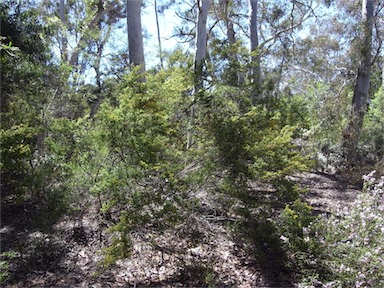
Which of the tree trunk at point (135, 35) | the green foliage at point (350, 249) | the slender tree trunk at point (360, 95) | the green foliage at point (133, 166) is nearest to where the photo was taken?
the green foliage at point (350, 249)

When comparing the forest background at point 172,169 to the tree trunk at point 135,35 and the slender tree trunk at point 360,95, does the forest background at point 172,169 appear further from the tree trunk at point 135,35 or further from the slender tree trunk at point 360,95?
the slender tree trunk at point 360,95

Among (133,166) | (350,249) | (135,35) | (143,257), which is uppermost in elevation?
(135,35)

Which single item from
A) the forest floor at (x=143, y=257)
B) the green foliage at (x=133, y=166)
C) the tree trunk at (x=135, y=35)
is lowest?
the forest floor at (x=143, y=257)

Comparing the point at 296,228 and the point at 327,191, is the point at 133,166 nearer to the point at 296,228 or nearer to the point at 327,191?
the point at 296,228

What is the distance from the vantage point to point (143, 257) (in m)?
4.11

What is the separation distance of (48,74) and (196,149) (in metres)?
2.73

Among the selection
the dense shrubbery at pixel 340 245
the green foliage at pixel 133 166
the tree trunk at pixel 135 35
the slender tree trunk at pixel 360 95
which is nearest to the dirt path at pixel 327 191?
the slender tree trunk at pixel 360 95

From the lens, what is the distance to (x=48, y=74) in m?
5.42

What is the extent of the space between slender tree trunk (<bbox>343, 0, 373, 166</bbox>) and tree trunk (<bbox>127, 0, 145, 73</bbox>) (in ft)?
16.6

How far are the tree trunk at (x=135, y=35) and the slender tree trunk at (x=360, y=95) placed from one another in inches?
199

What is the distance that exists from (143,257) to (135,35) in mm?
4254

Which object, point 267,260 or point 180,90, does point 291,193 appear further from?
point 180,90

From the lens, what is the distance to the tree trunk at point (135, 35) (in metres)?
6.72

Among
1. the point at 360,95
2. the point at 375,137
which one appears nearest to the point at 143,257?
the point at 360,95
